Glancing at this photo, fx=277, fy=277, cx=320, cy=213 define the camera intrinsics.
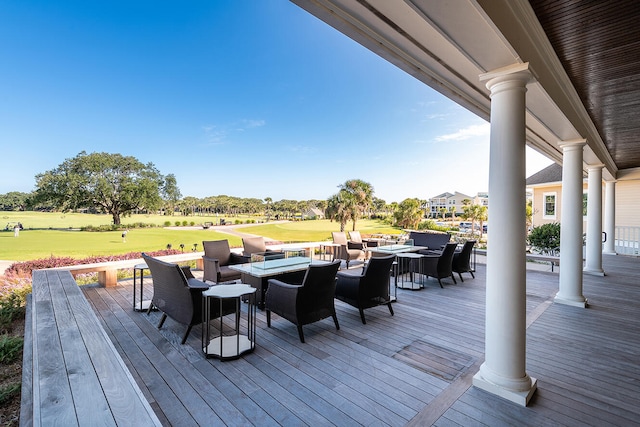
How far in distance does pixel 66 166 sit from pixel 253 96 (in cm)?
875

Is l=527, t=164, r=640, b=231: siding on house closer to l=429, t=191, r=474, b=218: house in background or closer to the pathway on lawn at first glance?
the pathway on lawn

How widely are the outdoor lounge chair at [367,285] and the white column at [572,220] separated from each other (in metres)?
2.88

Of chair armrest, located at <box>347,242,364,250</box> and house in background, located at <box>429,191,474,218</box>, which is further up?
house in background, located at <box>429,191,474,218</box>

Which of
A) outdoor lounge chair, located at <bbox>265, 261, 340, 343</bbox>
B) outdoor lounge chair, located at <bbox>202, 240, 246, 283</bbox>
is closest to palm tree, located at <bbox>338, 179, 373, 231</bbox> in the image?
outdoor lounge chair, located at <bbox>202, 240, 246, 283</bbox>

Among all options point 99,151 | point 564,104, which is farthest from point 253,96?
point 564,104

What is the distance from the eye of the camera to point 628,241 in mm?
9594

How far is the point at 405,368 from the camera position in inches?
104

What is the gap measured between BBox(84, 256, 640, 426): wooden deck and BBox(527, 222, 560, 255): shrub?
591 centimetres

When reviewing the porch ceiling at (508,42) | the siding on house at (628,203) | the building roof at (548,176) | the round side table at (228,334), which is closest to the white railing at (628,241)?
the siding on house at (628,203)

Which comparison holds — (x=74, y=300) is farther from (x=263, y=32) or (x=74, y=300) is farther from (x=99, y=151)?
(x=99, y=151)

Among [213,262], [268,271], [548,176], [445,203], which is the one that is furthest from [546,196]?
[445,203]

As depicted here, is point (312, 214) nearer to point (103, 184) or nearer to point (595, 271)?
point (103, 184)

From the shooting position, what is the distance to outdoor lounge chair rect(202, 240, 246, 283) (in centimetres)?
495

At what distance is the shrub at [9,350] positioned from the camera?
304cm
